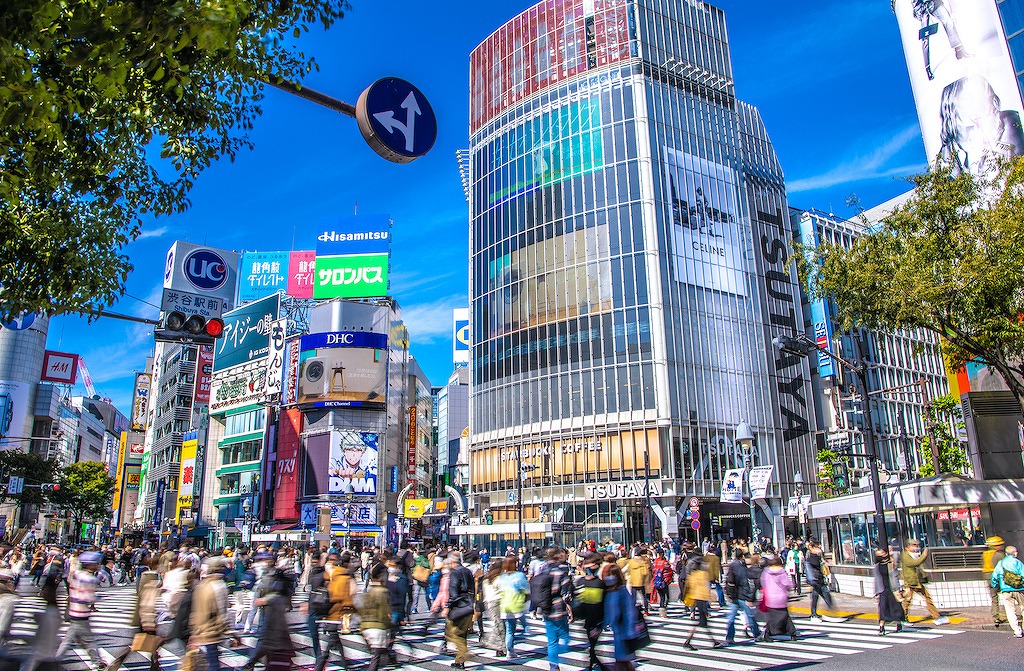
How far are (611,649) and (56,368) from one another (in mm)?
120047

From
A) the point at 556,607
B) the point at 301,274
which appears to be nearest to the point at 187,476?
the point at 301,274

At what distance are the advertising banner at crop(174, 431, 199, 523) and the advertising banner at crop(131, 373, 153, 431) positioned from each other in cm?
3871

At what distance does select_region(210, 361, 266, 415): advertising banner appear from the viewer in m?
73.3

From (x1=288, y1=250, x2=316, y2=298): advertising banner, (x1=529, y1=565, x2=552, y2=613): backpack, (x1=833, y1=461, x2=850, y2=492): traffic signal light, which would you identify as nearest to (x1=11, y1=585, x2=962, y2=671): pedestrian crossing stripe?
(x1=529, y1=565, x2=552, y2=613): backpack

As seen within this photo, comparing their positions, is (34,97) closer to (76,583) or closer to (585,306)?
(76,583)

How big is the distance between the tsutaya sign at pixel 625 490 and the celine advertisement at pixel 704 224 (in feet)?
60.2

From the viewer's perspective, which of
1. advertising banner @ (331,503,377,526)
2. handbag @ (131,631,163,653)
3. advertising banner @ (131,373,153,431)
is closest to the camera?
handbag @ (131,631,163,653)

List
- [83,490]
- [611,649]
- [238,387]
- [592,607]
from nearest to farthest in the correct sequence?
1. [592,607]
2. [611,649]
3. [238,387]
4. [83,490]

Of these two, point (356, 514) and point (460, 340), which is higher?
point (460, 340)

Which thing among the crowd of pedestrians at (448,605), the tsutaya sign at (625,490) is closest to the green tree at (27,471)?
the tsutaya sign at (625,490)

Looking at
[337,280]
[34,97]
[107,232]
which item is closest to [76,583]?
[107,232]

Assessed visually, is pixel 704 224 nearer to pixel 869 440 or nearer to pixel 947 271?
pixel 947 271

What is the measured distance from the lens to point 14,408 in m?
102

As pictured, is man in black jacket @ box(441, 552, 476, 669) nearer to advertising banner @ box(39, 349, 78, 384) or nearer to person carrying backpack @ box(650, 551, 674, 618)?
person carrying backpack @ box(650, 551, 674, 618)
